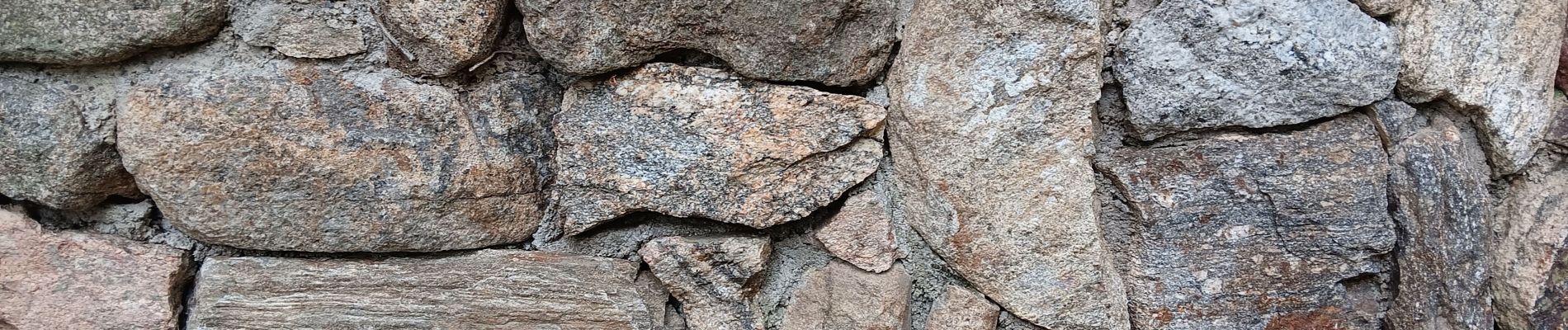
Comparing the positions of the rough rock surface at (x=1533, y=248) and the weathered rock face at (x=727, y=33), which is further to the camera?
the rough rock surface at (x=1533, y=248)

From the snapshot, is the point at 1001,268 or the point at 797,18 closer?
the point at 797,18

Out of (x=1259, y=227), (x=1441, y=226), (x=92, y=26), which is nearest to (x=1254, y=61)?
(x=1259, y=227)

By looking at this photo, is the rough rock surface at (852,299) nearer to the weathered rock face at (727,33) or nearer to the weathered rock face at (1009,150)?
the weathered rock face at (1009,150)

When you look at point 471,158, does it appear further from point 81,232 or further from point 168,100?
point 81,232

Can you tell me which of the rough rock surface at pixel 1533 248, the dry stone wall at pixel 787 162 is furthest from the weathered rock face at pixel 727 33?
the rough rock surface at pixel 1533 248

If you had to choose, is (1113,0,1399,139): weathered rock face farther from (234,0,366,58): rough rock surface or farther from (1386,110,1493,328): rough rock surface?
(234,0,366,58): rough rock surface

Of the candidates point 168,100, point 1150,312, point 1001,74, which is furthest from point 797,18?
point 168,100
